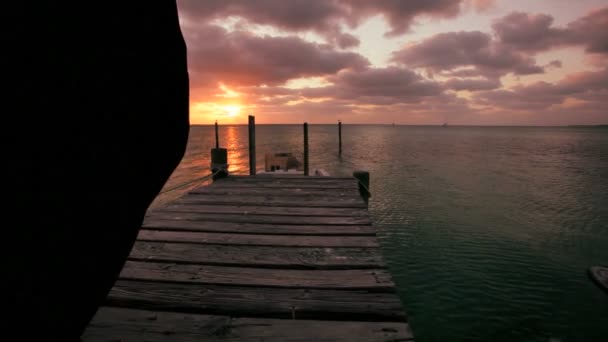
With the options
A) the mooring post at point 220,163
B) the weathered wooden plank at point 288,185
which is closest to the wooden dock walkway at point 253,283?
the weathered wooden plank at point 288,185

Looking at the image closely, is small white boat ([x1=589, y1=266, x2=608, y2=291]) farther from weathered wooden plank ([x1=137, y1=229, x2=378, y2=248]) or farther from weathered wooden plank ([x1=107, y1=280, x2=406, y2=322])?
weathered wooden plank ([x1=107, y1=280, x2=406, y2=322])

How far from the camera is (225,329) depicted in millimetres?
1971

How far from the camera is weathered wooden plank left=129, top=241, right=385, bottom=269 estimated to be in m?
2.81

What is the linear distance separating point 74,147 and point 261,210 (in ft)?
12.5

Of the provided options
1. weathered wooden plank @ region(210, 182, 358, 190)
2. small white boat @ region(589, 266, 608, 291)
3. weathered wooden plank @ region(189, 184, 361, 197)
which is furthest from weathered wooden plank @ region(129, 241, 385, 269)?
small white boat @ region(589, 266, 608, 291)

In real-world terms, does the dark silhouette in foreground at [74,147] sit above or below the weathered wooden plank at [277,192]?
above

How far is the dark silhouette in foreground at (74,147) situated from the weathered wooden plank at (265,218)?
9.54ft

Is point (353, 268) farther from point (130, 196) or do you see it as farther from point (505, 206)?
point (505, 206)

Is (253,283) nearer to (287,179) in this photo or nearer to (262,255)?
(262,255)

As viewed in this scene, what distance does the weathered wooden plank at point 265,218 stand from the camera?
4035mm

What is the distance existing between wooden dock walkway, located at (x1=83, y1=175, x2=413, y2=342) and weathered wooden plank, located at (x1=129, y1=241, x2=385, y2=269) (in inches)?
0.4

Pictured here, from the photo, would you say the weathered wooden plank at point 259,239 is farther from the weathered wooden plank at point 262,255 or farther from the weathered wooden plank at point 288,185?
the weathered wooden plank at point 288,185

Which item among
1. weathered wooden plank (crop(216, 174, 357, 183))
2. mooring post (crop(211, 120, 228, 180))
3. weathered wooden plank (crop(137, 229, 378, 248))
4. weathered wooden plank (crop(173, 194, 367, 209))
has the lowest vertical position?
weathered wooden plank (crop(137, 229, 378, 248))

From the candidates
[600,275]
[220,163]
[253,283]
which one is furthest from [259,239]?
[600,275]
